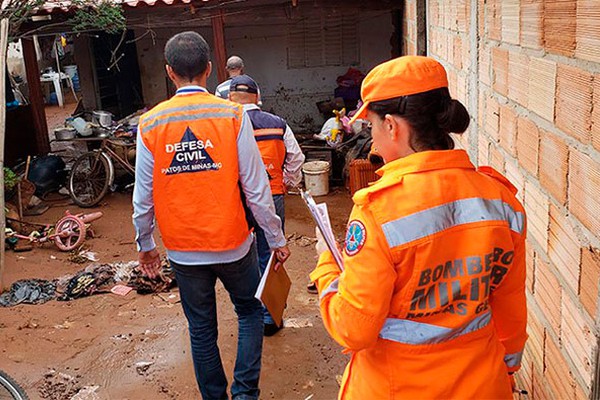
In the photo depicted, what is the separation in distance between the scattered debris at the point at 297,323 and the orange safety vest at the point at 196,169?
195cm

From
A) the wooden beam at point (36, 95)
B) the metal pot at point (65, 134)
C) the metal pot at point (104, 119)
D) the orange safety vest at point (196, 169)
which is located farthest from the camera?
the wooden beam at point (36, 95)

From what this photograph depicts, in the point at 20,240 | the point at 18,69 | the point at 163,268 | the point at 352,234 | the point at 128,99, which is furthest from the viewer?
the point at 18,69

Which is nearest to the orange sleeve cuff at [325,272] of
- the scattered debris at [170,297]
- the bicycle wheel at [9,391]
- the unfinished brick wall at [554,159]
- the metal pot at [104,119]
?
the unfinished brick wall at [554,159]

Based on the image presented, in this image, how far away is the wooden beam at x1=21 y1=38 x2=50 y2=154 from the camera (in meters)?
9.99

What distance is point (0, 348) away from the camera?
4.90 metres

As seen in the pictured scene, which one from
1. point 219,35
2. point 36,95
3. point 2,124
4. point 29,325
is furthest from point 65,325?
point 36,95

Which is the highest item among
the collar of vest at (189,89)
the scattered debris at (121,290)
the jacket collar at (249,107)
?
the collar of vest at (189,89)

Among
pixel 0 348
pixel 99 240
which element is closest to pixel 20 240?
pixel 99 240

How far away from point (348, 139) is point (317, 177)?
3.20ft

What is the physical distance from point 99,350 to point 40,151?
6822 millimetres

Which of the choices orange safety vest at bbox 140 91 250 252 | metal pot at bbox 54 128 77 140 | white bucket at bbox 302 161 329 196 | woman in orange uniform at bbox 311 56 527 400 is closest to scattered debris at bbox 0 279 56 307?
orange safety vest at bbox 140 91 250 252

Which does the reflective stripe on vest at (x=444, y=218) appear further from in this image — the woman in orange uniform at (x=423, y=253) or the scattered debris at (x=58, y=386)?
the scattered debris at (x=58, y=386)

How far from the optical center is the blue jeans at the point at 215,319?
3229 millimetres

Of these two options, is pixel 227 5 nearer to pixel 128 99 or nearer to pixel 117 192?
pixel 117 192
